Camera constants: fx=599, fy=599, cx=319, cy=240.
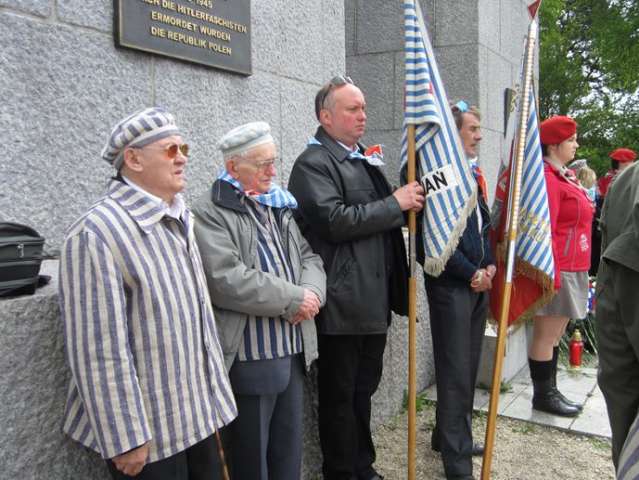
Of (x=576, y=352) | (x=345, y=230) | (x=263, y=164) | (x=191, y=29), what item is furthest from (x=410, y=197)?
(x=576, y=352)

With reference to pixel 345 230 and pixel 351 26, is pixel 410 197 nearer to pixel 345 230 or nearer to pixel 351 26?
pixel 345 230

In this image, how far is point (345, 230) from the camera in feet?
9.00

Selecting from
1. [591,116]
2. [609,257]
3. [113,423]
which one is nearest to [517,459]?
[609,257]

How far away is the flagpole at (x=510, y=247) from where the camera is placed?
2.99 m

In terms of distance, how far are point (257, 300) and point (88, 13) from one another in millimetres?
1597

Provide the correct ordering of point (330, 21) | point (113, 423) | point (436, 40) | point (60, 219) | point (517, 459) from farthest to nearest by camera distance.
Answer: point (436, 40) < point (330, 21) < point (517, 459) < point (60, 219) < point (113, 423)

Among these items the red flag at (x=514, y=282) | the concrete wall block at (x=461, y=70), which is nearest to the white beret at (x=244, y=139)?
the red flag at (x=514, y=282)

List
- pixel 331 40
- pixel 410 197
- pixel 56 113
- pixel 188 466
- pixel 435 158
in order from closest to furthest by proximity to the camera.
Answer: pixel 188 466
pixel 56 113
pixel 410 197
pixel 435 158
pixel 331 40

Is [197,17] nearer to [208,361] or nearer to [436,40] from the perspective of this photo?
[208,361]

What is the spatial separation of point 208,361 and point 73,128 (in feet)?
4.54

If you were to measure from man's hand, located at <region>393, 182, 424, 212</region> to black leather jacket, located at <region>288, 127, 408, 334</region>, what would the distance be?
0.17ft

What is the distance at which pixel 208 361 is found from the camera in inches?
77.4

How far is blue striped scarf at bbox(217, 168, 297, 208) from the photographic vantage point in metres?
2.39

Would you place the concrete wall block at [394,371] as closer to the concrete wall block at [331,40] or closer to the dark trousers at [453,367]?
the dark trousers at [453,367]
